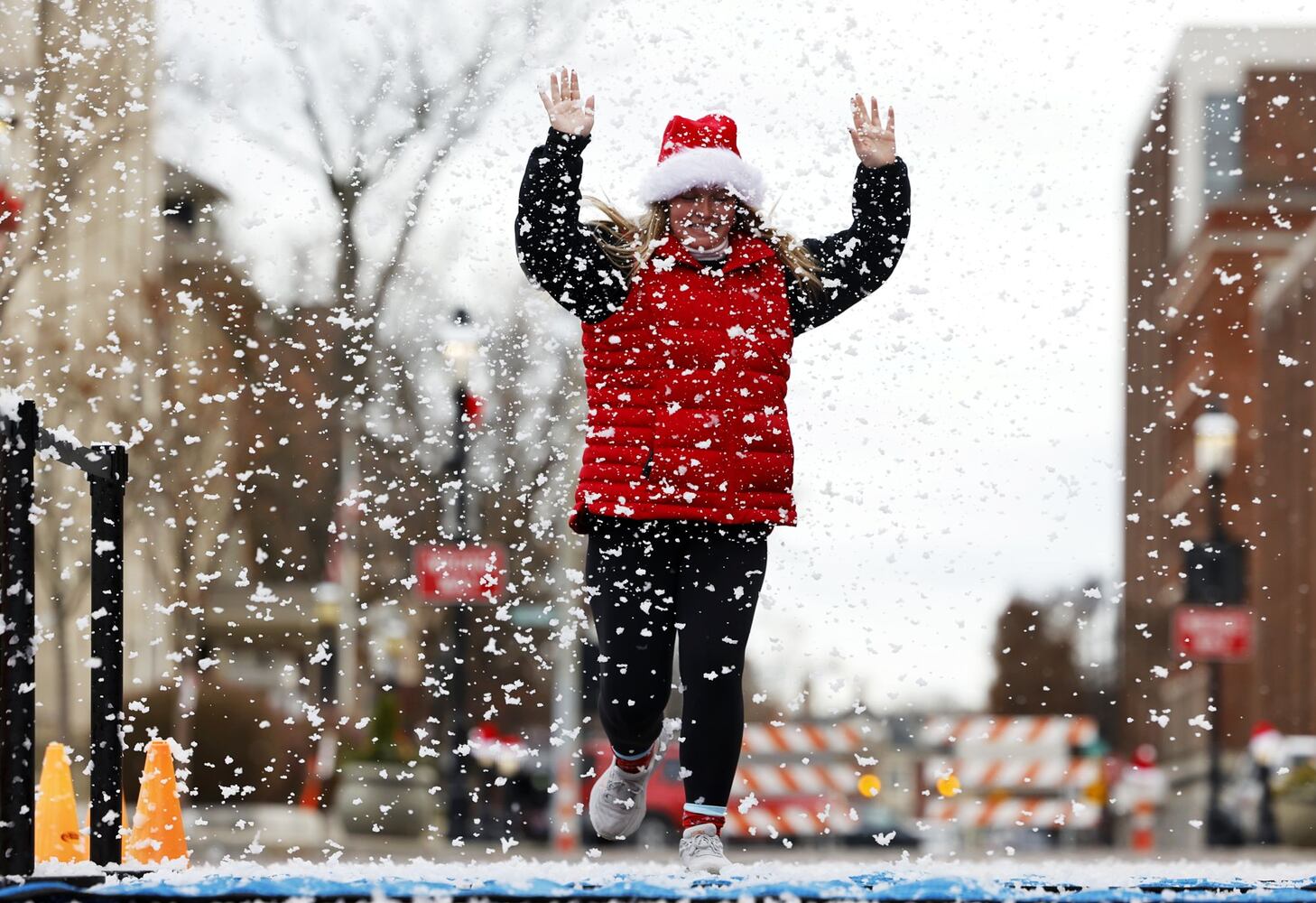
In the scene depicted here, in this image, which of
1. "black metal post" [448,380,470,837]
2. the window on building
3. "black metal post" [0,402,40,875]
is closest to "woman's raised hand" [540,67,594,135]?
"black metal post" [0,402,40,875]

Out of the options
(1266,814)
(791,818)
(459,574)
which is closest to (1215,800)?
(1266,814)

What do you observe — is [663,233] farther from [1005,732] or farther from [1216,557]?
[1005,732]

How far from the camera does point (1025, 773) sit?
20.4 meters

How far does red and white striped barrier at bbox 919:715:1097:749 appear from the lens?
19.3m

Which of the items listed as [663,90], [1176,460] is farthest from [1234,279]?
[663,90]

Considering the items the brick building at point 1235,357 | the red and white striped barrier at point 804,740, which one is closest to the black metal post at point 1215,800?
the red and white striped barrier at point 804,740

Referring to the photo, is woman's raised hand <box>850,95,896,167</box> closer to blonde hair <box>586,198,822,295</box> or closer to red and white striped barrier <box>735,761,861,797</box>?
blonde hair <box>586,198,822,295</box>

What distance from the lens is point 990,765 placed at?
793 inches

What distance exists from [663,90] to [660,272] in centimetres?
173

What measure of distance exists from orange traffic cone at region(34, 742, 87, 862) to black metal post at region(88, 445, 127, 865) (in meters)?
1.60

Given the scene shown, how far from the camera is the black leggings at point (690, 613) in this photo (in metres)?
4.38

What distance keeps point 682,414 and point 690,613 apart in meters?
0.48

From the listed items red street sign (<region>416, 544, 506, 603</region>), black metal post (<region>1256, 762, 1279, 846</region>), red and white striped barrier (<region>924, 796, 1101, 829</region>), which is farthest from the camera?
black metal post (<region>1256, 762, 1279, 846</region>)

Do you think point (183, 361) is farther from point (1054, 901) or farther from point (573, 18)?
point (1054, 901)
